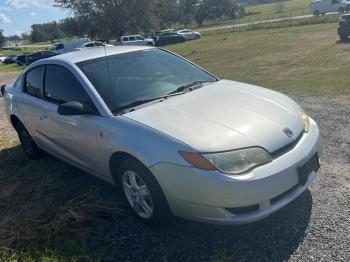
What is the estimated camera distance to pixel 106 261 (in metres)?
3.16

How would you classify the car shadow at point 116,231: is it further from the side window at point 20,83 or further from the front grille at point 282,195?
the side window at point 20,83

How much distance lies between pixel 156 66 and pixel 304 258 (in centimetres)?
256

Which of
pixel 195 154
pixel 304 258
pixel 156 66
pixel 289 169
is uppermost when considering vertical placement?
pixel 156 66

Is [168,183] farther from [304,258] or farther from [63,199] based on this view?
[63,199]

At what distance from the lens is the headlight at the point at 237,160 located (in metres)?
2.89

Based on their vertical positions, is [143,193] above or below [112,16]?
below

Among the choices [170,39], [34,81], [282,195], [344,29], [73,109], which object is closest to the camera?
[282,195]

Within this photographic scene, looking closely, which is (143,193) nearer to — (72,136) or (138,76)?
(72,136)

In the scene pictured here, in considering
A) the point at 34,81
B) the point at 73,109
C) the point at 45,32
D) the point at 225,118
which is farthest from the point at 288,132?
the point at 45,32

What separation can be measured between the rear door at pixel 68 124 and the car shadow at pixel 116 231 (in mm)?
431

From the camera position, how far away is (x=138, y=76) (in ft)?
13.5

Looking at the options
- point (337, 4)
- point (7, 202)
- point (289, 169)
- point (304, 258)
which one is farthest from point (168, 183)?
point (337, 4)

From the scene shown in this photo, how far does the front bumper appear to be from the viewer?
2.84 meters

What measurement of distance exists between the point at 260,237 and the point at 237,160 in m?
0.74
